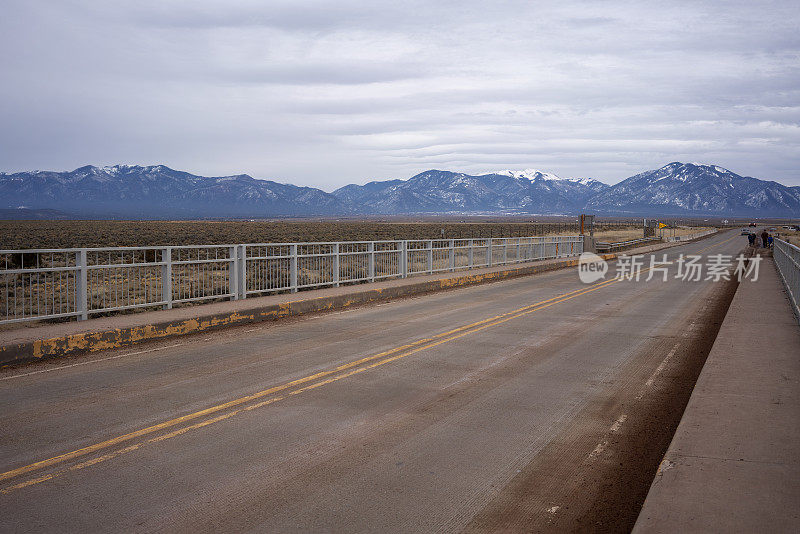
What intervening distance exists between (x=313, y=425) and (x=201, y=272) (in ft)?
56.3

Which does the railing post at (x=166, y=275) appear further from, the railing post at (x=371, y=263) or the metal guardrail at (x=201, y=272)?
the railing post at (x=371, y=263)

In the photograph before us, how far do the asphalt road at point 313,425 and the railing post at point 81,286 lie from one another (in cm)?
181

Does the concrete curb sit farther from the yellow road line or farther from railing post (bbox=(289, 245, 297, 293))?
the yellow road line

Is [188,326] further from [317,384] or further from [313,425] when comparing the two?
[313,425]

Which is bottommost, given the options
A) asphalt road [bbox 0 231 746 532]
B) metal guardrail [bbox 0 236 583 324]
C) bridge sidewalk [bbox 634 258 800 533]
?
asphalt road [bbox 0 231 746 532]

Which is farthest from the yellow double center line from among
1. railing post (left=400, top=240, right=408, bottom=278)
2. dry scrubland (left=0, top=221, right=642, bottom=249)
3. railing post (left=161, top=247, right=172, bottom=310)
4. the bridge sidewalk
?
dry scrubland (left=0, top=221, right=642, bottom=249)

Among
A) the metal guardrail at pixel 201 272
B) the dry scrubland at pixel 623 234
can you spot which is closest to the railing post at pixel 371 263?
the metal guardrail at pixel 201 272

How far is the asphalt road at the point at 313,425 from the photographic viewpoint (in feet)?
15.7

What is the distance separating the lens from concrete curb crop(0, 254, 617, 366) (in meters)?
9.96

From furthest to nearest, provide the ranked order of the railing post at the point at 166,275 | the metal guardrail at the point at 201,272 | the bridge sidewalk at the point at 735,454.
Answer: the railing post at the point at 166,275, the metal guardrail at the point at 201,272, the bridge sidewalk at the point at 735,454

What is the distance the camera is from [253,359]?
9.80m

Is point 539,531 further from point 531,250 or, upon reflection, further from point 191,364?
point 531,250

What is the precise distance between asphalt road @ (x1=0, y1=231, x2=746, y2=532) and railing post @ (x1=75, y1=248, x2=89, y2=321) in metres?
1.81

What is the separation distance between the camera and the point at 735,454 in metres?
5.61
